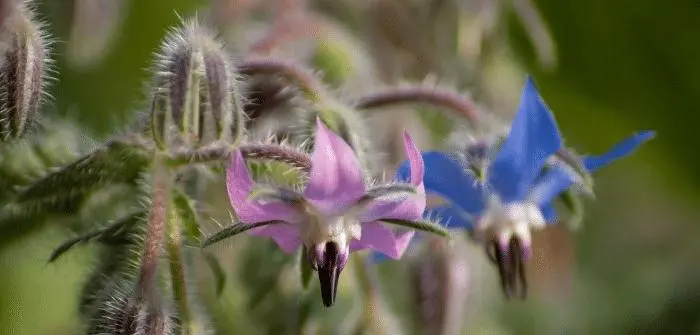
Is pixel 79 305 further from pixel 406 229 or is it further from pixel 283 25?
pixel 283 25

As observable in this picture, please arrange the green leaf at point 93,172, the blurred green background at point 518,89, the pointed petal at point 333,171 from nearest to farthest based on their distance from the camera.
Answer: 1. the pointed petal at point 333,171
2. the green leaf at point 93,172
3. the blurred green background at point 518,89

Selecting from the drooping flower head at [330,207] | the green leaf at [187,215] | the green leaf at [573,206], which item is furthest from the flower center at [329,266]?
the green leaf at [573,206]

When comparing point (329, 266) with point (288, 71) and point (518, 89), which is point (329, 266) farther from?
point (518, 89)

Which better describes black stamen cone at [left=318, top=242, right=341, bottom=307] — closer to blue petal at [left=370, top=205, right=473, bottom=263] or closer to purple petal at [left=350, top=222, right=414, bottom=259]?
purple petal at [left=350, top=222, right=414, bottom=259]

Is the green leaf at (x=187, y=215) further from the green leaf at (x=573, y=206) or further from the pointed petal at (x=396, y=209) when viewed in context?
the green leaf at (x=573, y=206)

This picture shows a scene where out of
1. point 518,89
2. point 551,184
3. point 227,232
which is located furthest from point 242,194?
point 518,89
